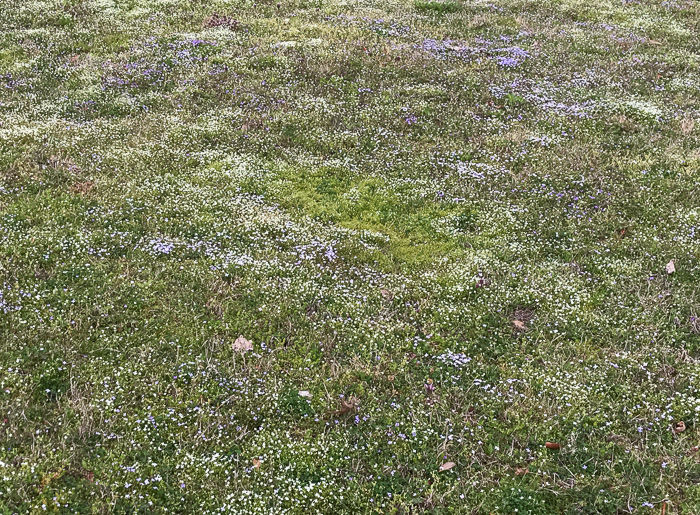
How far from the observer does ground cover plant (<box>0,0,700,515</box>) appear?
605 cm

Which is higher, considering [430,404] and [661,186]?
[661,186]

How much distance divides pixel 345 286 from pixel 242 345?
2058mm

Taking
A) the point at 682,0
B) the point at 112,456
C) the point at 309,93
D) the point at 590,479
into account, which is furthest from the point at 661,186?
the point at 682,0

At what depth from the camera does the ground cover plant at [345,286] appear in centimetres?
605

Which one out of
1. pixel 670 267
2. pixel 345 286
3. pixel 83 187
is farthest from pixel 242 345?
pixel 670 267

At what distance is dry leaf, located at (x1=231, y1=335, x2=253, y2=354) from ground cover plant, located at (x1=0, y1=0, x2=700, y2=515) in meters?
0.04

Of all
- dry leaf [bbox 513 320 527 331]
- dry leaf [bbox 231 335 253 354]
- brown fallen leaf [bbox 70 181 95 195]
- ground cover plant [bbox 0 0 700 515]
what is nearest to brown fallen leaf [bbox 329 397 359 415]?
ground cover plant [bbox 0 0 700 515]

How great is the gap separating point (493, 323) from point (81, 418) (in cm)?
591

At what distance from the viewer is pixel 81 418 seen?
634 centimetres

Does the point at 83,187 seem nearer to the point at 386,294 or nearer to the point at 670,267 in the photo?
the point at 386,294

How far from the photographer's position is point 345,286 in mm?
8781

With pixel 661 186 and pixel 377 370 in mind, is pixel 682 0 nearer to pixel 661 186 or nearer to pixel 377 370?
pixel 661 186

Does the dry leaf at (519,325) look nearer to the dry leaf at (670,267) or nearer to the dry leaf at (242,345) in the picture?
the dry leaf at (670,267)

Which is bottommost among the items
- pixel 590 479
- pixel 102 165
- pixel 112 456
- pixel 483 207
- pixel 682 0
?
pixel 590 479
